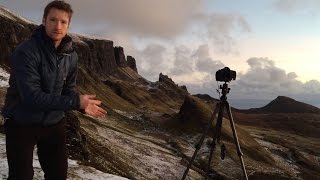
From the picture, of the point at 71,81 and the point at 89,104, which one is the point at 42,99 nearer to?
the point at 89,104

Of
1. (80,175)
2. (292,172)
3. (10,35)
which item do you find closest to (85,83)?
(10,35)

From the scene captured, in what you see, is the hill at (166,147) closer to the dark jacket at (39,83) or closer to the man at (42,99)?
the man at (42,99)

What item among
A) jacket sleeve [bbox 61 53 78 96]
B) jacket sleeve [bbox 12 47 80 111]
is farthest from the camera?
Answer: jacket sleeve [bbox 12 47 80 111]

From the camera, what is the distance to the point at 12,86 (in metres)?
7.11

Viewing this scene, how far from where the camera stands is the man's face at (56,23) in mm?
7023

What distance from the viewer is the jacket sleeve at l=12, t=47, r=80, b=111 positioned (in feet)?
22.0

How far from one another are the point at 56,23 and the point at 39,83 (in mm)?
1037

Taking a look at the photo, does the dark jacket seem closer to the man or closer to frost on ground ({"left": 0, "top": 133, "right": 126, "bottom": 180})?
the man

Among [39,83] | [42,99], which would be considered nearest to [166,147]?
[39,83]

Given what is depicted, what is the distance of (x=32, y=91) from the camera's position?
264 inches

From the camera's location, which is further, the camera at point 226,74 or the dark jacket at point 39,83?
the camera at point 226,74

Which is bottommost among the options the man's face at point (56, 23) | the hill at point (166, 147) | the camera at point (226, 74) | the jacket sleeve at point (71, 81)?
the hill at point (166, 147)

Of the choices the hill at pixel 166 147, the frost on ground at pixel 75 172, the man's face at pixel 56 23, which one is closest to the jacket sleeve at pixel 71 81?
the man's face at pixel 56 23

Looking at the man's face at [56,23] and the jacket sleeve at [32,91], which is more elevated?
the man's face at [56,23]
